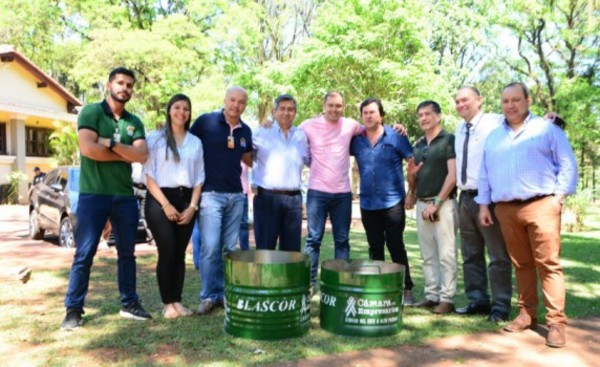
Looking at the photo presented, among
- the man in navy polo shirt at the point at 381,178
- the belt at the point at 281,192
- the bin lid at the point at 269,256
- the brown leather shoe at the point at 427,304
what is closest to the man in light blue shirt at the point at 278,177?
the belt at the point at 281,192

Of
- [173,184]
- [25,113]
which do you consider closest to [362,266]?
[173,184]

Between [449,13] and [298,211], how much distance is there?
76.3ft

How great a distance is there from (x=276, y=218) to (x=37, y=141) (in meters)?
25.6

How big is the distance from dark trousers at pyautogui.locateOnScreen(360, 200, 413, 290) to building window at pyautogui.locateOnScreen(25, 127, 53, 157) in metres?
25.0

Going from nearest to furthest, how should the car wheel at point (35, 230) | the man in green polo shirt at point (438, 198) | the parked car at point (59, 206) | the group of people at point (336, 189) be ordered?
the group of people at point (336, 189) < the man in green polo shirt at point (438, 198) < the parked car at point (59, 206) < the car wheel at point (35, 230)

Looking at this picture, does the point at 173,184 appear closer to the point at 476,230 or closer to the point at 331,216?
the point at 331,216

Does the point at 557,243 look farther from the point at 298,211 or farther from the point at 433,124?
the point at 298,211

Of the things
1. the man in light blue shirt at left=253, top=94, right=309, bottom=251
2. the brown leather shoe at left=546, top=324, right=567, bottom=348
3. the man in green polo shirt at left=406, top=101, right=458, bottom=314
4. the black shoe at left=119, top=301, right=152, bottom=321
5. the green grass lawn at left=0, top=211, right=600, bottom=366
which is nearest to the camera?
the green grass lawn at left=0, top=211, right=600, bottom=366

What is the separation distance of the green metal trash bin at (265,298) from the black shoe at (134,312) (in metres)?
0.92

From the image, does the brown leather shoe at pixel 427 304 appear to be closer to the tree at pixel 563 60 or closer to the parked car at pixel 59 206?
the parked car at pixel 59 206

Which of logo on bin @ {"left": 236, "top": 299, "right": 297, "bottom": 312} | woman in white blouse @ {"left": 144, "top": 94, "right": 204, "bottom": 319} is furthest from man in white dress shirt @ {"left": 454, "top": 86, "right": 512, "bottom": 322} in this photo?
woman in white blouse @ {"left": 144, "top": 94, "right": 204, "bottom": 319}

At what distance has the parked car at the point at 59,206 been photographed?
9.84m

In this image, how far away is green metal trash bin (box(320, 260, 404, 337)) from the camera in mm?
4348

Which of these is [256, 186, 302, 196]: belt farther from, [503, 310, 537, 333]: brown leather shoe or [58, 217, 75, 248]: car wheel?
[58, 217, 75, 248]: car wheel
